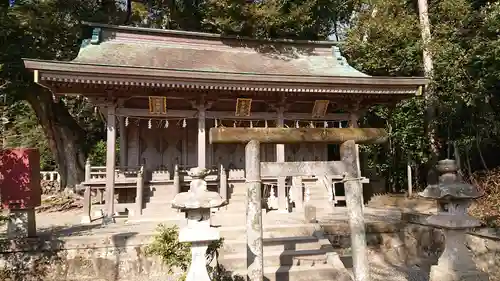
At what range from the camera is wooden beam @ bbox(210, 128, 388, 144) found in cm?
596

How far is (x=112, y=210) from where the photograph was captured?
1075 centimetres

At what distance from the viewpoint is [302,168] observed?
20.7 ft

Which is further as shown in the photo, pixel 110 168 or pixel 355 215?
pixel 110 168

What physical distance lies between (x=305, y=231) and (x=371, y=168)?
10.8 meters

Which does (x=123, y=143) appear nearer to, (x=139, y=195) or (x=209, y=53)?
(x=139, y=195)

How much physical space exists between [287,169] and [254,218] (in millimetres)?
1024

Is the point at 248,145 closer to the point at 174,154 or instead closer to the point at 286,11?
the point at 174,154

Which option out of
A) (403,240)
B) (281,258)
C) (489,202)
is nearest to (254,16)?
(403,240)

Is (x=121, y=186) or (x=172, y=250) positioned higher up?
(x=121, y=186)

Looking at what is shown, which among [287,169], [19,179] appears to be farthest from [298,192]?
[19,179]

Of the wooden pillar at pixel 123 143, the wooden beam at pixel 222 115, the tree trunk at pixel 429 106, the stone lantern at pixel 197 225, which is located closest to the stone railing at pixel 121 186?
the wooden pillar at pixel 123 143

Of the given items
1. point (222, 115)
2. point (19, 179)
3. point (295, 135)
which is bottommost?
point (19, 179)

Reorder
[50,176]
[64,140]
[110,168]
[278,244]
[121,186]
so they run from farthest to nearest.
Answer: [50,176], [64,140], [121,186], [110,168], [278,244]

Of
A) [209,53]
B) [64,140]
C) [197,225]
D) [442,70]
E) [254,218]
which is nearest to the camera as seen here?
[197,225]
